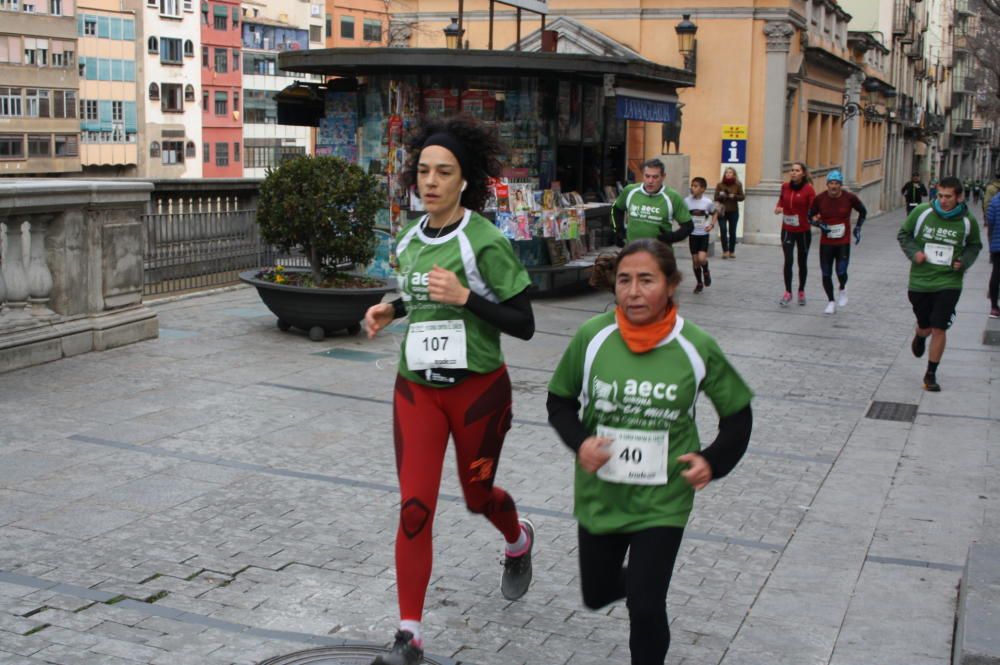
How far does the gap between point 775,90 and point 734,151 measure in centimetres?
183

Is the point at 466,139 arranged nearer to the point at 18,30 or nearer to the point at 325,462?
the point at 325,462

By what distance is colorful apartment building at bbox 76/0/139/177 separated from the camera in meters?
84.5

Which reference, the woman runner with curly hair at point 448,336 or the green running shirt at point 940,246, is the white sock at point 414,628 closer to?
the woman runner with curly hair at point 448,336

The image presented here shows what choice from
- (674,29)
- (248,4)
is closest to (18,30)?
(248,4)

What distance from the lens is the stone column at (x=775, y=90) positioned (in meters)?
28.2

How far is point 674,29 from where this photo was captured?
29156 mm

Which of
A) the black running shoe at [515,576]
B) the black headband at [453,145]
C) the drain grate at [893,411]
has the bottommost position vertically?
the drain grate at [893,411]

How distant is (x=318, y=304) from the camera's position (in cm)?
1146

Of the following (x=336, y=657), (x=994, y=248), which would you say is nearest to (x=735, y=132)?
(x=994, y=248)

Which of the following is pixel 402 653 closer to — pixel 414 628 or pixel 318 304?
pixel 414 628

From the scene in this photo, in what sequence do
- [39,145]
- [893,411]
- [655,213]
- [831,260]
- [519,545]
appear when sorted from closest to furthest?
[519,545] → [893,411] → [655,213] → [831,260] → [39,145]

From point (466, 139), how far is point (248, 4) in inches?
3836

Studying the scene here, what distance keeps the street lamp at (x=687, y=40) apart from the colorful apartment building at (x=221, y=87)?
68.4 metres

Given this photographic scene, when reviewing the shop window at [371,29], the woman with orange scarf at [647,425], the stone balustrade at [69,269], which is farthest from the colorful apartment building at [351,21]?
the woman with orange scarf at [647,425]
